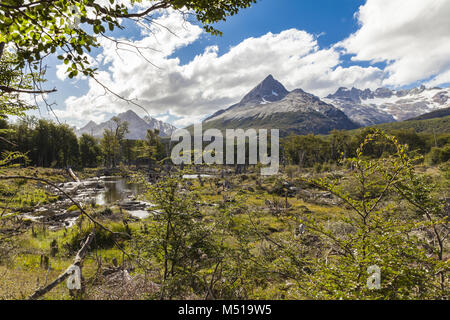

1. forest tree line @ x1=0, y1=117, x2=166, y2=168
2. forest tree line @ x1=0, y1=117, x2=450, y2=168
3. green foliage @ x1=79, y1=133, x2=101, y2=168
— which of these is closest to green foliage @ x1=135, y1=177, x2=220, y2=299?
forest tree line @ x1=0, y1=117, x2=450, y2=168

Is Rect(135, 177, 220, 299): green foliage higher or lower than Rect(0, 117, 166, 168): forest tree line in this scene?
lower

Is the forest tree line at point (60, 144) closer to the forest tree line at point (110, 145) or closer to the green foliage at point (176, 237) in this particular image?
the forest tree line at point (110, 145)

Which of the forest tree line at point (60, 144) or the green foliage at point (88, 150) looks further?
the green foliage at point (88, 150)

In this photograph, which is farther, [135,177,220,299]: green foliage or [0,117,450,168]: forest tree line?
[0,117,450,168]: forest tree line

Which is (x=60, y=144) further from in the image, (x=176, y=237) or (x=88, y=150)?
(x=176, y=237)

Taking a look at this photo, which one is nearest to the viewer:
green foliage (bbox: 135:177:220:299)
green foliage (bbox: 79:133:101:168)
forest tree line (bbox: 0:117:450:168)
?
green foliage (bbox: 135:177:220:299)

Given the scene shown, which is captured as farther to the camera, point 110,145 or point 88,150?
point 88,150

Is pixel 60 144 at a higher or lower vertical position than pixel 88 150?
higher

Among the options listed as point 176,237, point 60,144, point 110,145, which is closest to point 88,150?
point 60,144

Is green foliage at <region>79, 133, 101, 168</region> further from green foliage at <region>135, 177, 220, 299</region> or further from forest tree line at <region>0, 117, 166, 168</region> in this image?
green foliage at <region>135, 177, 220, 299</region>

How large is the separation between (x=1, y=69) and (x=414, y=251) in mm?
11249

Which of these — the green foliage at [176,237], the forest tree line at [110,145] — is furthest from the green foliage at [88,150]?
the green foliage at [176,237]
